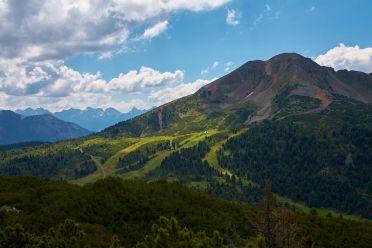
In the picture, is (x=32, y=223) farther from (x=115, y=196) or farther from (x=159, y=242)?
(x=159, y=242)

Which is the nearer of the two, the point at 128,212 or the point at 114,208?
the point at 114,208

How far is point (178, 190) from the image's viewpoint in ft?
603

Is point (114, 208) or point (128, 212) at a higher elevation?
point (114, 208)

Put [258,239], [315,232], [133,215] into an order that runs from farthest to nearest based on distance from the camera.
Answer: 1. [315,232]
2. [133,215]
3. [258,239]

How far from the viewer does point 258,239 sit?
114ft

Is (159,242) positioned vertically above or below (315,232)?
above

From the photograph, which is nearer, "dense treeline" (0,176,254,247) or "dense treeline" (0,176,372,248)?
"dense treeline" (0,176,372,248)

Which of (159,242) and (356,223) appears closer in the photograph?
(159,242)

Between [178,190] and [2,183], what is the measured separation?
74374mm

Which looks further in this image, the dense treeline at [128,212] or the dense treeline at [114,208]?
the dense treeline at [114,208]

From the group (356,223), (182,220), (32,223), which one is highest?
(32,223)

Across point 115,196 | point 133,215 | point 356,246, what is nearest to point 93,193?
point 115,196

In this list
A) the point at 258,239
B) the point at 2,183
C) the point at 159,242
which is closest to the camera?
the point at 258,239

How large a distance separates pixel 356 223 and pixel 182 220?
84.5m
